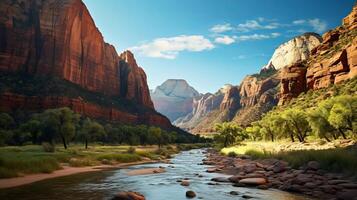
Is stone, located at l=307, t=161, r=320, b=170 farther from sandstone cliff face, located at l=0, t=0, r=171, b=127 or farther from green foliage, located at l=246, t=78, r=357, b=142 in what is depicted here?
sandstone cliff face, located at l=0, t=0, r=171, b=127

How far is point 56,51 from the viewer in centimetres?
14988

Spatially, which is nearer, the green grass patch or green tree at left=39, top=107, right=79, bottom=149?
the green grass patch

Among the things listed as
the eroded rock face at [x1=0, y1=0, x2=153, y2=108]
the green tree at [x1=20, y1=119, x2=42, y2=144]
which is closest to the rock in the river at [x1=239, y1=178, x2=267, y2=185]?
the green tree at [x1=20, y1=119, x2=42, y2=144]

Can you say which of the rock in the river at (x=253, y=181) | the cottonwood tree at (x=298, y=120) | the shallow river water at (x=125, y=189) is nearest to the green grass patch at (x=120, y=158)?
the shallow river water at (x=125, y=189)

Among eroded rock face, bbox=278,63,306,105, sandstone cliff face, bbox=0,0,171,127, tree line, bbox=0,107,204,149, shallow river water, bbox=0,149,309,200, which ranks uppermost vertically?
sandstone cliff face, bbox=0,0,171,127

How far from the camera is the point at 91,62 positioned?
179375 mm

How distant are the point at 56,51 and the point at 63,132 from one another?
108 m

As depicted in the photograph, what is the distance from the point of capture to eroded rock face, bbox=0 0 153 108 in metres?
136

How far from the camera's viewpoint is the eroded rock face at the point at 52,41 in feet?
445

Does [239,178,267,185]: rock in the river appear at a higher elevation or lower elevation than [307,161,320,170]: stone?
lower

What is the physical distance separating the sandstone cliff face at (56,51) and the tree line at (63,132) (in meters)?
26.8

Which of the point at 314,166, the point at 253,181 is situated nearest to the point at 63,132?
the point at 253,181

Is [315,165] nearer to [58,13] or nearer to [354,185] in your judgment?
[354,185]

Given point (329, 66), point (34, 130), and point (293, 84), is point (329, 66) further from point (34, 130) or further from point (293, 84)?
point (34, 130)
